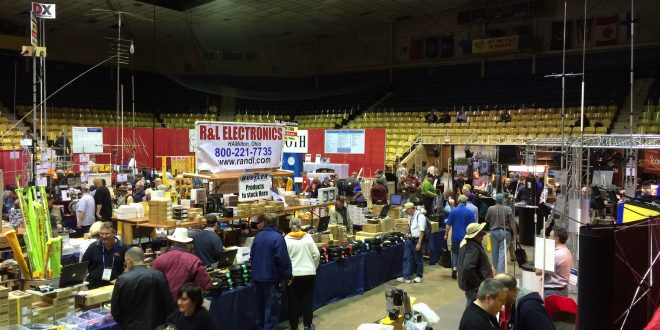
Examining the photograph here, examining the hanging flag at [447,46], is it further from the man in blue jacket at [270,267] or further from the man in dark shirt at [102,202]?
the man in blue jacket at [270,267]

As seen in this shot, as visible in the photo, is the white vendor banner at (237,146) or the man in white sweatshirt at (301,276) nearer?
the man in white sweatshirt at (301,276)

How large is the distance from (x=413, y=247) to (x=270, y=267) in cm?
360

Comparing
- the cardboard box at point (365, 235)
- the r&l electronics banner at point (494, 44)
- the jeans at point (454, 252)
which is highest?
the r&l electronics banner at point (494, 44)

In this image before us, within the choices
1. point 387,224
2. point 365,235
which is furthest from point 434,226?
point 365,235

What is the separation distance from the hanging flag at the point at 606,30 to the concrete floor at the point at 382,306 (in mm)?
16083

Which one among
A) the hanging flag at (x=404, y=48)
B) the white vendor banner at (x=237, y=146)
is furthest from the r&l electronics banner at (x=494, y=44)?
the white vendor banner at (x=237, y=146)

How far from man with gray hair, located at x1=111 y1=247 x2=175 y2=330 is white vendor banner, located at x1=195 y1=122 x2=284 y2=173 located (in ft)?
11.6

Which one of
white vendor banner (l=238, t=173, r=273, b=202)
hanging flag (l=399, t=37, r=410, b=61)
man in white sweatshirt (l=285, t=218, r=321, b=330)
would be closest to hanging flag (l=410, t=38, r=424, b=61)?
hanging flag (l=399, t=37, r=410, b=61)

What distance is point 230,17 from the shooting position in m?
23.4

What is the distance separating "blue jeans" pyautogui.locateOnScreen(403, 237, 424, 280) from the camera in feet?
30.3

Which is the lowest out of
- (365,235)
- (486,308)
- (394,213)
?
(365,235)

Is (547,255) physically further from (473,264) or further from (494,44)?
(494,44)

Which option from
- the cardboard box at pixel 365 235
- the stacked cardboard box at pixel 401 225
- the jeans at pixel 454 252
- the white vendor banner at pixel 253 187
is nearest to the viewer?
the white vendor banner at pixel 253 187

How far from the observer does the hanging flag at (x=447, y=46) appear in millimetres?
26125
